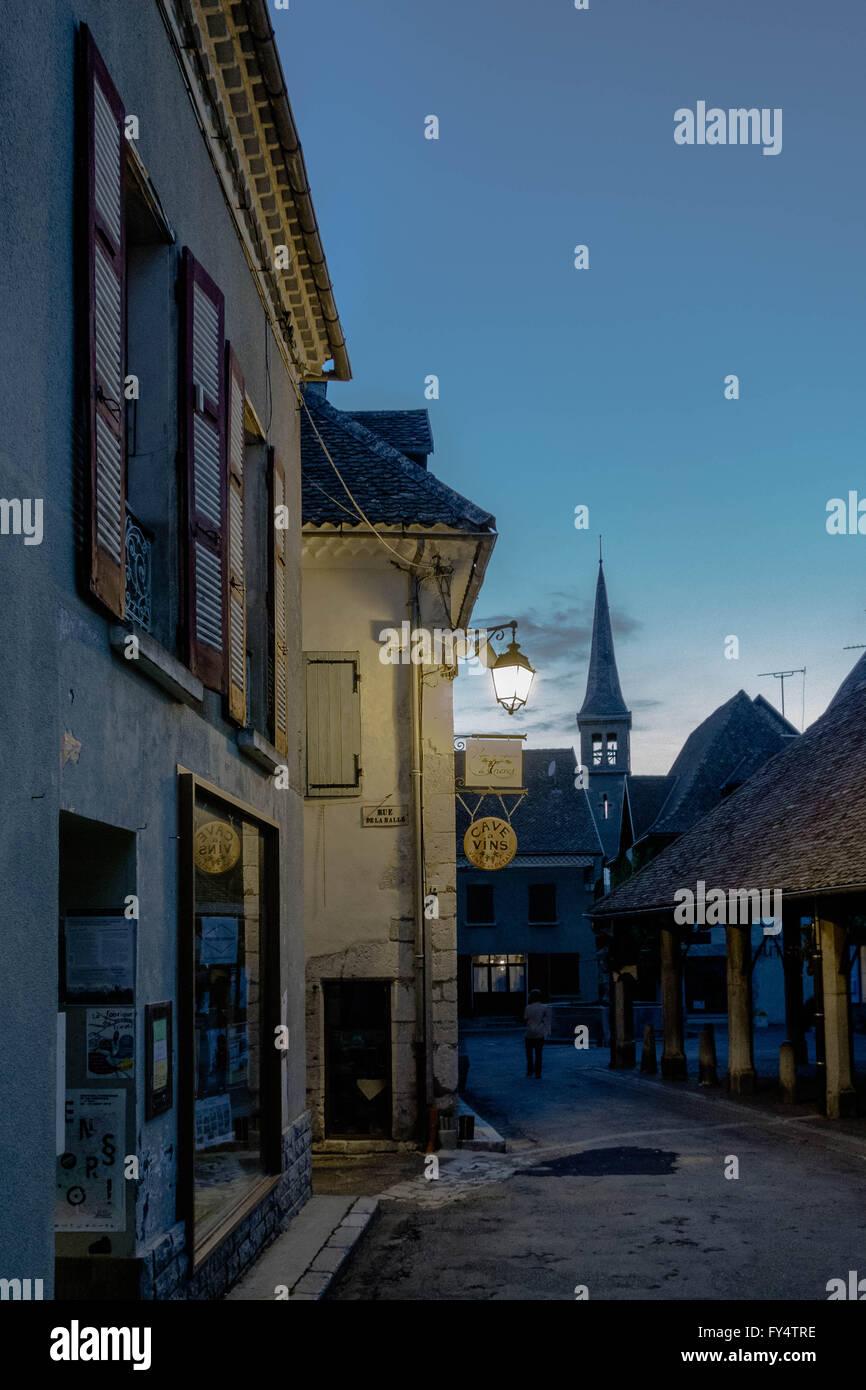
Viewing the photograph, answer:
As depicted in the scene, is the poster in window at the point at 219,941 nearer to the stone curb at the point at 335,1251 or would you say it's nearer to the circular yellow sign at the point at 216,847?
the circular yellow sign at the point at 216,847

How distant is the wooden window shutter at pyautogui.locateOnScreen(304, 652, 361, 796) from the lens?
14.0 meters

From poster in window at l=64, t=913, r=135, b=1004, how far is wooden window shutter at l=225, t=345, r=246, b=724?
2270 mm

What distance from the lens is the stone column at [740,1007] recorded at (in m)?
19.6

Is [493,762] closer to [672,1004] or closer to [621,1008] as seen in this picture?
[672,1004]

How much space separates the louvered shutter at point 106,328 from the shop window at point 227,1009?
5.73ft

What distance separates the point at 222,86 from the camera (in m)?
7.73

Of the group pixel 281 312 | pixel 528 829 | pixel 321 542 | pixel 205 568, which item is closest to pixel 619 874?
pixel 528 829

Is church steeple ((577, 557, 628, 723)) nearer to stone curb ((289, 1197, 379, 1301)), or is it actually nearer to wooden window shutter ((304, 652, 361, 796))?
wooden window shutter ((304, 652, 361, 796))

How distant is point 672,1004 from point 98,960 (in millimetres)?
18126

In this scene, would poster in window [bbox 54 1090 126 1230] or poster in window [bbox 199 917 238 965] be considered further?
poster in window [bbox 199 917 238 965]

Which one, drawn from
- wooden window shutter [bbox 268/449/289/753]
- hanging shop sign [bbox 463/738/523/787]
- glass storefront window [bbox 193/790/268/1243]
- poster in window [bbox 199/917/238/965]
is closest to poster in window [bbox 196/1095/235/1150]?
glass storefront window [bbox 193/790/268/1243]
